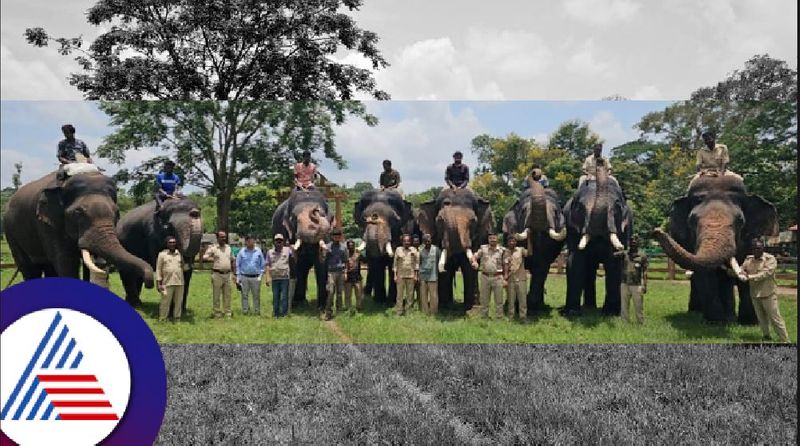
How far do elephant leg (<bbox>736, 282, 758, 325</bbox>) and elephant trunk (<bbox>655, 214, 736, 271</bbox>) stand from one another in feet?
1.90

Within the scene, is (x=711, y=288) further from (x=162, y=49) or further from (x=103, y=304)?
(x=162, y=49)

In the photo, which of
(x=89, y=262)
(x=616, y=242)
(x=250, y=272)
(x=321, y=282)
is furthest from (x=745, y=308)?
(x=89, y=262)

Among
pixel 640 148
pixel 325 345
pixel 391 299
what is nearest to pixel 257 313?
pixel 325 345

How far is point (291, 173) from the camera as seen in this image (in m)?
10.6

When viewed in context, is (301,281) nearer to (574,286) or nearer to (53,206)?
(53,206)

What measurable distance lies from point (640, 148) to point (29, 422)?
8650 millimetres

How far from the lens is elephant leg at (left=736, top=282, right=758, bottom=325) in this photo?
9.84 m

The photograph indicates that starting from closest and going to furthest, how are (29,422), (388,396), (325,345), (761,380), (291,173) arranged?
(29,422), (388,396), (761,380), (325,345), (291,173)

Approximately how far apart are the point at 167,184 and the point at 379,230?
10.8ft

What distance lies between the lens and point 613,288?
10203 mm

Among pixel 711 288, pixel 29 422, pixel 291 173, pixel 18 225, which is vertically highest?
pixel 291 173

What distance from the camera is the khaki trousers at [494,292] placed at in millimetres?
10016

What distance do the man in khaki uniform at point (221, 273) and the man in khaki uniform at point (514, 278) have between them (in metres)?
4.13

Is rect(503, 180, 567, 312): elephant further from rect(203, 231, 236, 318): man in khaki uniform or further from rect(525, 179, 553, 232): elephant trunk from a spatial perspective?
rect(203, 231, 236, 318): man in khaki uniform
